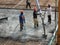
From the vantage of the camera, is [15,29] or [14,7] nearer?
[15,29]

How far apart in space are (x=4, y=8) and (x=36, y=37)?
898cm

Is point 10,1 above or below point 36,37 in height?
above

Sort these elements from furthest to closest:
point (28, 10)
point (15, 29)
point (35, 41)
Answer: point (28, 10) → point (15, 29) → point (35, 41)

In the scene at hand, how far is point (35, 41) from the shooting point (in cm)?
1346

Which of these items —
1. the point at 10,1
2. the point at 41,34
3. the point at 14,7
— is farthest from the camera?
the point at 10,1

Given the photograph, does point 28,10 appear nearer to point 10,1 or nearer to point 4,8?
point 4,8

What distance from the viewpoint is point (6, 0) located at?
25359mm

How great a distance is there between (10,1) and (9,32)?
34.1ft

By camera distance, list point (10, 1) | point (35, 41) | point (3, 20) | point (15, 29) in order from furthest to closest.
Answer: point (10, 1) → point (3, 20) → point (15, 29) → point (35, 41)

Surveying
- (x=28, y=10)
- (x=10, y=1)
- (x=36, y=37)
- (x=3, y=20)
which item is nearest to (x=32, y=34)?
(x=36, y=37)

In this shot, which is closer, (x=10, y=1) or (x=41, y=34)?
(x=41, y=34)

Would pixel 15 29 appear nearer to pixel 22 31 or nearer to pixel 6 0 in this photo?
pixel 22 31

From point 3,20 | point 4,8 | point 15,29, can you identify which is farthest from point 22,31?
point 4,8

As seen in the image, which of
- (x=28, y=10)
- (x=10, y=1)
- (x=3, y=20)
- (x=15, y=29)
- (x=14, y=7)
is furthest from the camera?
(x=10, y=1)
